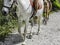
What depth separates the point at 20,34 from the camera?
7.43m

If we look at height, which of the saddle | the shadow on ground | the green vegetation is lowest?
the shadow on ground

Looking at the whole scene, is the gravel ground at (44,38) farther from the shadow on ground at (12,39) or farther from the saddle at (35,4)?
the saddle at (35,4)

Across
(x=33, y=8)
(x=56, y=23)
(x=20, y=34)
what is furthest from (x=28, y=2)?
(x=56, y=23)

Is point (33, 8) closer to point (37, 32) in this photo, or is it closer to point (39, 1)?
point (39, 1)

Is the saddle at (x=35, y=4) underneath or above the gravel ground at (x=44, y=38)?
above

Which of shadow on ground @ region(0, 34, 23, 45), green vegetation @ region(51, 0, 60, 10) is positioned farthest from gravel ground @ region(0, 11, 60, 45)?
green vegetation @ region(51, 0, 60, 10)

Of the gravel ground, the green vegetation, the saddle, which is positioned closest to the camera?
the saddle

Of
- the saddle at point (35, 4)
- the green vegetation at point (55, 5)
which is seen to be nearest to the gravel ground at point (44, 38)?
the saddle at point (35, 4)

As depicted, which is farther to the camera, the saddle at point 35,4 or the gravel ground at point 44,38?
the gravel ground at point 44,38

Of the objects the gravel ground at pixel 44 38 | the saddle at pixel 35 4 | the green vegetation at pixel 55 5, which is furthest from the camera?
the green vegetation at pixel 55 5

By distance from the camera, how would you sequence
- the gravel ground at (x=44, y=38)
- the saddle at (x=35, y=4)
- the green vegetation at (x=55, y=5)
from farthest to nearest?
the green vegetation at (x=55, y=5)
the gravel ground at (x=44, y=38)
the saddle at (x=35, y=4)

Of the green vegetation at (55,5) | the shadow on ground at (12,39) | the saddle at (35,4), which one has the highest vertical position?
the saddle at (35,4)

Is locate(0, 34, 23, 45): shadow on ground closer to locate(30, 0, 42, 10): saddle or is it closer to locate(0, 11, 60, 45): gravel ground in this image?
locate(0, 11, 60, 45): gravel ground

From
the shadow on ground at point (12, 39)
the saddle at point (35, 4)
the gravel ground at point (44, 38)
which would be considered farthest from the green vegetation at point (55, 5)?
the saddle at point (35, 4)
